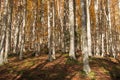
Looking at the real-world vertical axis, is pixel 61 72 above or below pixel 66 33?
below

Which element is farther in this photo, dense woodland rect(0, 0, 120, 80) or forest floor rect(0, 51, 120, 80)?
dense woodland rect(0, 0, 120, 80)

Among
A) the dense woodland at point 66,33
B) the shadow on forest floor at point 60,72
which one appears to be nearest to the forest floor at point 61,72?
the shadow on forest floor at point 60,72

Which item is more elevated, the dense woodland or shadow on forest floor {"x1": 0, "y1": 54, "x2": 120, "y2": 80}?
the dense woodland

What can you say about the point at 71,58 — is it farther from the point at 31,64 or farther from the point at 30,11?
the point at 30,11

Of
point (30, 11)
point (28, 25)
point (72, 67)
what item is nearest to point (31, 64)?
point (72, 67)

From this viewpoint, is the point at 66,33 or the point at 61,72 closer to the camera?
the point at 61,72

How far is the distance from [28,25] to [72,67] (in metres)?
29.6

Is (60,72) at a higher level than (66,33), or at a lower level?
lower

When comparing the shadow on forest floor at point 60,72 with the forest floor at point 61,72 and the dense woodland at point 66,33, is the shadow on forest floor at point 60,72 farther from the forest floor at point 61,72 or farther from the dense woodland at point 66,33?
the dense woodland at point 66,33

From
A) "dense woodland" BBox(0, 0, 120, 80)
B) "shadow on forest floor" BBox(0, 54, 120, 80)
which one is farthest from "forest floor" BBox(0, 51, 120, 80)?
"dense woodland" BBox(0, 0, 120, 80)

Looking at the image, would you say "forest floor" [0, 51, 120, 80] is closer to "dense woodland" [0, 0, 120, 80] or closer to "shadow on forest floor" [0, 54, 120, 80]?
"shadow on forest floor" [0, 54, 120, 80]

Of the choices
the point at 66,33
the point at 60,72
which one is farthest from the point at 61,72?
the point at 66,33

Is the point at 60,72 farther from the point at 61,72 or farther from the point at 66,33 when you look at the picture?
the point at 66,33

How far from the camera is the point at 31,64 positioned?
19.0 m
